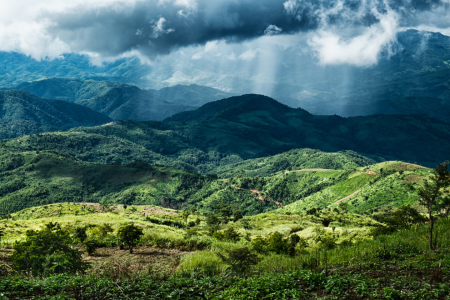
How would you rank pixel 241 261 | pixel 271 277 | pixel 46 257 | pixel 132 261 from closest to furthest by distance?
pixel 271 277 < pixel 46 257 < pixel 241 261 < pixel 132 261

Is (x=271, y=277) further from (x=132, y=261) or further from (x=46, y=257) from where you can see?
(x=46, y=257)

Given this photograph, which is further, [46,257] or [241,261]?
[241,261]

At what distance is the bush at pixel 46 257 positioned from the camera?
20141 millimetres

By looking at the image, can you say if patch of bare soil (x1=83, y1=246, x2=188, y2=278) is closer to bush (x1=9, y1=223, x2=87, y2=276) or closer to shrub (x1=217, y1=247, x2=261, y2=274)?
bush (x1=9, y1=223, x2=87, y2=276)

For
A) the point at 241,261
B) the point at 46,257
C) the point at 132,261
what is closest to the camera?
the point at 46,257

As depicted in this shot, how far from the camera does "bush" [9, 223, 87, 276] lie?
20.1 m

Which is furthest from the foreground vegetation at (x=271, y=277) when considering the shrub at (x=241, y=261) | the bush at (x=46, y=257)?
the bush at (x=46, y=257)

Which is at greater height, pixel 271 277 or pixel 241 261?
pixel 271 277

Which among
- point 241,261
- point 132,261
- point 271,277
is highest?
point 271,277

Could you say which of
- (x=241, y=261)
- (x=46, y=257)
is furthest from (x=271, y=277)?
(x=46, y=257)

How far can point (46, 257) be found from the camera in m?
20.1

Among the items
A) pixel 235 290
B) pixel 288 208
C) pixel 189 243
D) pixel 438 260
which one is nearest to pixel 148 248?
pixel 189 243

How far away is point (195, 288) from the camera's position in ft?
54.0

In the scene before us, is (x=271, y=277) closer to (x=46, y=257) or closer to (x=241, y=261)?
(x=241, y=261)
